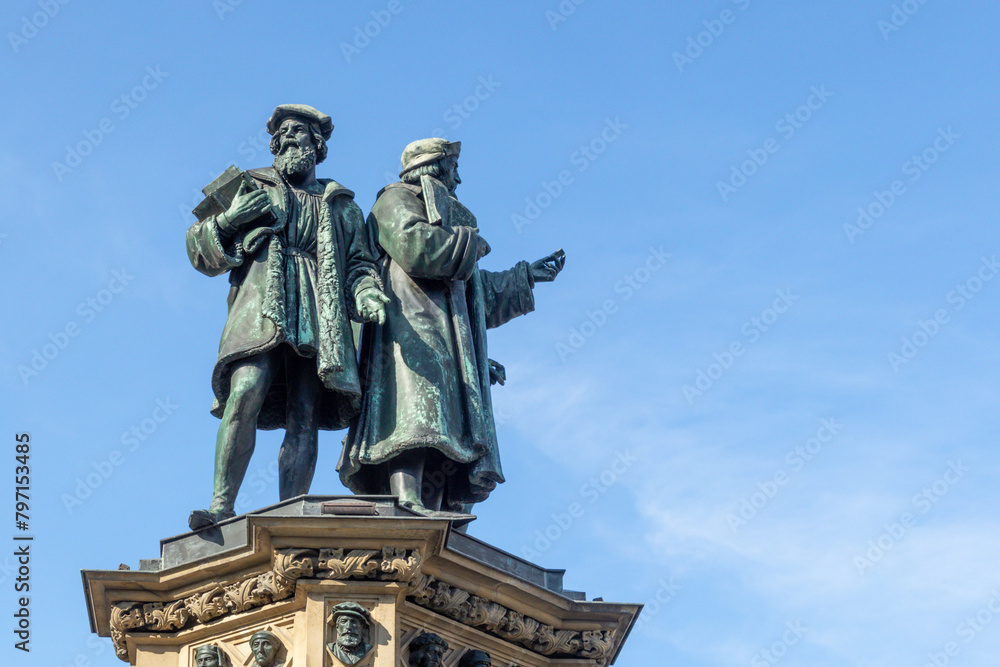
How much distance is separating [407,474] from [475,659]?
1.90 m

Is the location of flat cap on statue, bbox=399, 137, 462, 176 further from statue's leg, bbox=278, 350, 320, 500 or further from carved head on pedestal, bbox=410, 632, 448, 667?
carved head on pedestal, bbox=410, 632, 448, 667

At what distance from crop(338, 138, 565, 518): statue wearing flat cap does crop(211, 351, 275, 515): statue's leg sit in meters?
0.97

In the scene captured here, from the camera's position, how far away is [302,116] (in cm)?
1814

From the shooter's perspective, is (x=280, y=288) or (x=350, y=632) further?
(x=280, y=288)

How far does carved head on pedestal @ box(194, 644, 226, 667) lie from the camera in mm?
15307

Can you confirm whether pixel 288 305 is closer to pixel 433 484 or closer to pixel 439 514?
pixel 433 484

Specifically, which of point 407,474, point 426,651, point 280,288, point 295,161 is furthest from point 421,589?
point 295,161

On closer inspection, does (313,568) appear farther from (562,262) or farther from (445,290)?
(562,262)

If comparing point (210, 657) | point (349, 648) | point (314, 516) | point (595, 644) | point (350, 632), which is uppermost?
point (314, 516)

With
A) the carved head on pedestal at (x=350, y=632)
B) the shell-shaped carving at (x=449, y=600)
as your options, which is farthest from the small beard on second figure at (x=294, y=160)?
the carved head on pedestal at (x=350, y=632)

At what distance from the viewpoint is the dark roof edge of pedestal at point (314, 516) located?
15227mm

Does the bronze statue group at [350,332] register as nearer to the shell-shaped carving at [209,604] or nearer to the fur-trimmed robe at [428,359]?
the fur-trimmed robe at [428,359]

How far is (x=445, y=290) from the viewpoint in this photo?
58.2 feet

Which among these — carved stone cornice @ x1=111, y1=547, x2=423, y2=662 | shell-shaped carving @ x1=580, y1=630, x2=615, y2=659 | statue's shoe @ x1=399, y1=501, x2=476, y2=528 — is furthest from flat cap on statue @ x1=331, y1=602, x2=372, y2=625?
shell-shaped carving @ x1=580, y1=630, x2=615, y2=659
